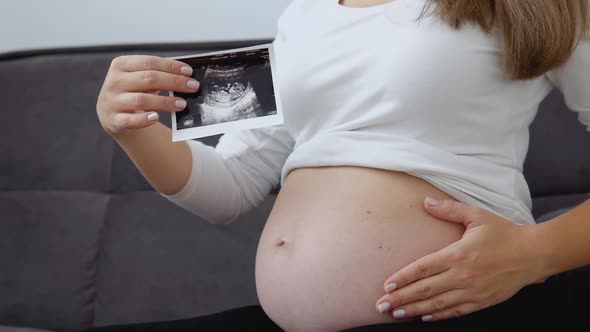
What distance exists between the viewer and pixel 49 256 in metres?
1.27

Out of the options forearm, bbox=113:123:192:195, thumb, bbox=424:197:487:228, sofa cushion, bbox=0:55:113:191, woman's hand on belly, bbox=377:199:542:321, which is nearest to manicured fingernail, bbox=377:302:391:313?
woman's hand on belly, bbox=377:199:542:321

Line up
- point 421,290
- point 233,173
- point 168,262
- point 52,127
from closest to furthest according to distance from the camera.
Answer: point 421,290 → point 233,173 → point 168,262 → point 52,127

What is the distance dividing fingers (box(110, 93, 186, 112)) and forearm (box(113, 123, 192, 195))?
0.17 ft

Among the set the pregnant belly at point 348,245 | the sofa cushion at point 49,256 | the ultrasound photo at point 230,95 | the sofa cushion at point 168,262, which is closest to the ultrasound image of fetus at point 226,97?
the ultrasound photo at point 230,95

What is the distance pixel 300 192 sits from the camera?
819 mm

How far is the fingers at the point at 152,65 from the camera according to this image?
765mm

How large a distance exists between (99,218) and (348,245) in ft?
2.47

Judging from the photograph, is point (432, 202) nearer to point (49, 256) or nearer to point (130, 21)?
point (49, 256)

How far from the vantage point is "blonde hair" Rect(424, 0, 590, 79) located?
0.72 metres

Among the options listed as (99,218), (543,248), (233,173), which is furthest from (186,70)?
(99,218)

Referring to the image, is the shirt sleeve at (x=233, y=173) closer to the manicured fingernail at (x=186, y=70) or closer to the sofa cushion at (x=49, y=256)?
the manicured fingernail at (x=186, y=70)

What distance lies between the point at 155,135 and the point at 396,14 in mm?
366

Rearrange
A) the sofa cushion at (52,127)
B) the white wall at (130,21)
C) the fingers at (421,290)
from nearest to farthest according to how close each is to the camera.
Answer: the fingers at (421,290) < the sofa cushion at (52,127) < the white wall at (130,21)

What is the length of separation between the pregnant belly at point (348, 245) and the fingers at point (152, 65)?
23 cm
